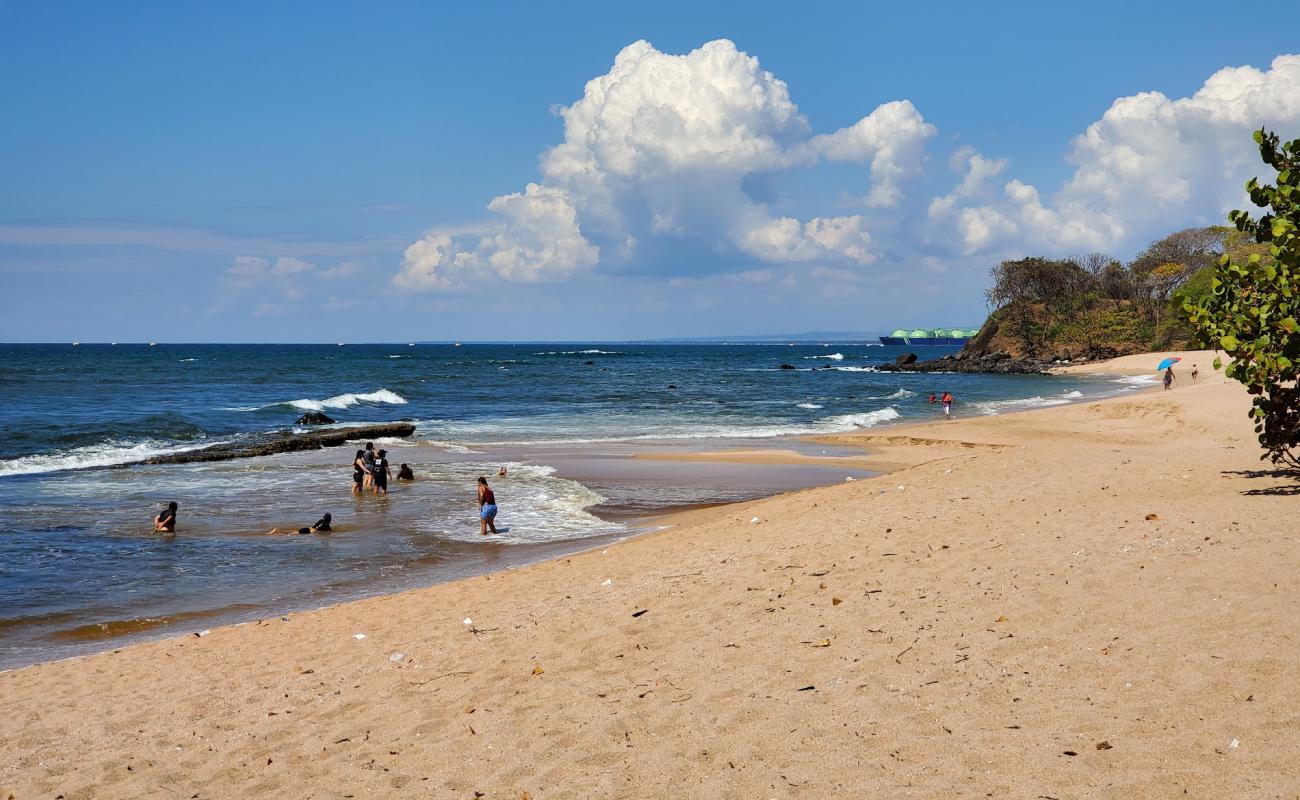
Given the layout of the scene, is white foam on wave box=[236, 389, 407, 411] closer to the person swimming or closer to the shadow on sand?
the person swimming

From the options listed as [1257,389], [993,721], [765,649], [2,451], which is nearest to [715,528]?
[765,649]

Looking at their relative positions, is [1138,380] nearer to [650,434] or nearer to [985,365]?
[985,365]

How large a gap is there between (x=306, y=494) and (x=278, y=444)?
31.2ft

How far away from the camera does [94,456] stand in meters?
30.1

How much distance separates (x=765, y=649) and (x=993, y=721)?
88.1 inches

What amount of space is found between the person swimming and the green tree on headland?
57.3ft

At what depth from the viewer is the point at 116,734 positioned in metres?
7.50

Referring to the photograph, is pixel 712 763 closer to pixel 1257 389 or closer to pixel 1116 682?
pixel 1116 682

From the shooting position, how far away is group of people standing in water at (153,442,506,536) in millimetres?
17047

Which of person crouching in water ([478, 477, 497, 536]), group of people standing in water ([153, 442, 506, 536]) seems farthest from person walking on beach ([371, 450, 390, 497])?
person crouching in water ([478, 477, 497, 536])

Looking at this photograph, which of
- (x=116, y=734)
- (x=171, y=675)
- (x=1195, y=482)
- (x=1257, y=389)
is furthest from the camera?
(x=1195, y=482)

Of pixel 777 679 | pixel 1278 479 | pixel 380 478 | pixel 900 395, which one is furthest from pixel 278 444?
pixel 900 395

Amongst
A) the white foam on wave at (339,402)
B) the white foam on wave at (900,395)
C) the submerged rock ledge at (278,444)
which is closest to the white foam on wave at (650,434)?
the submerged rock ledge at (278,444)

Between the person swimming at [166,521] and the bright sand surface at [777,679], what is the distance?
7842mm
